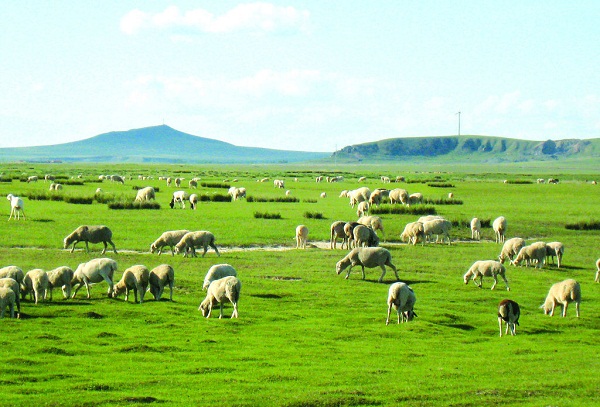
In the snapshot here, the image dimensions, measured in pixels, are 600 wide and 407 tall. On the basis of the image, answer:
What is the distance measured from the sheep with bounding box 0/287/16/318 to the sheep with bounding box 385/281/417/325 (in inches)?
424

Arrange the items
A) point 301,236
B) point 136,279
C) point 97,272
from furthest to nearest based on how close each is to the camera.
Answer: point 301,236 < point 97,272 < point 136,279

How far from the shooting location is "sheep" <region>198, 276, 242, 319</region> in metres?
21.9

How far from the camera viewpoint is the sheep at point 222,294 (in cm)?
2188

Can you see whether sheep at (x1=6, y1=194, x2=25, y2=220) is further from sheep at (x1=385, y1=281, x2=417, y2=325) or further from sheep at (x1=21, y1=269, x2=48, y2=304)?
sheep at (x1=385, y1=281, x2=417, y2=325)

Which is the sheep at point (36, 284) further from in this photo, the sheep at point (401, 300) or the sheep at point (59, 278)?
the sheep at point (401, 300)

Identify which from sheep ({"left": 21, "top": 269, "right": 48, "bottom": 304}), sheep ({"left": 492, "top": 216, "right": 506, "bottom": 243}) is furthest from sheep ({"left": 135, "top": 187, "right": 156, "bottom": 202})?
sheep ({"left": 21, "top": 269, "right": 48, "bottom": 304})

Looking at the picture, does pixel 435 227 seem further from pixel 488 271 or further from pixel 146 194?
pixel 146 194

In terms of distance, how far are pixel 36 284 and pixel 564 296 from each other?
55.2 feet

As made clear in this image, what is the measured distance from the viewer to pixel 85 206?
193 ft

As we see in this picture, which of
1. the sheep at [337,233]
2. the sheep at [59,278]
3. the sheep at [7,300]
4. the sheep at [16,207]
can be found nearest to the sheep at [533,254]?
the sheep at [337,233]

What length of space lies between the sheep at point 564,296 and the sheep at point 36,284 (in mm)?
16448

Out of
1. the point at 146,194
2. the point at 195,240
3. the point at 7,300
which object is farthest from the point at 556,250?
the point at 146,194

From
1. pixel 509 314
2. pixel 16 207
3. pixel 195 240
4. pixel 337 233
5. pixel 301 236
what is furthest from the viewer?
pixel 16 207

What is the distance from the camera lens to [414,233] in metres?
41.8
